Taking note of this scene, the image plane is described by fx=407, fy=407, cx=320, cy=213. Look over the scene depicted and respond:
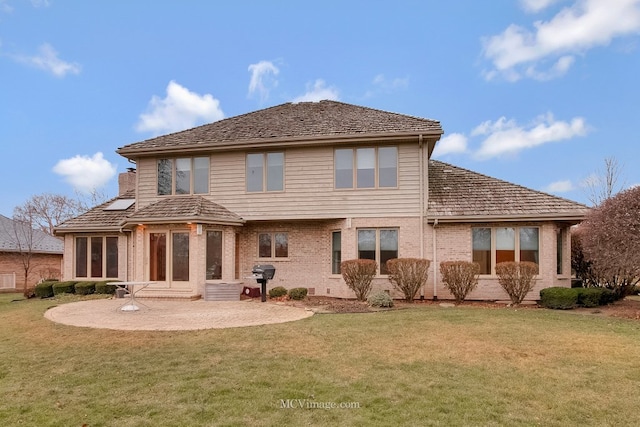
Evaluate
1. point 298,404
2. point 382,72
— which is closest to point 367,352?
point 298,404

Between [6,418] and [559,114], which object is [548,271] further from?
[559,114]

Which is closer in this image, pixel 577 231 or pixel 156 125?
pixel 577 231

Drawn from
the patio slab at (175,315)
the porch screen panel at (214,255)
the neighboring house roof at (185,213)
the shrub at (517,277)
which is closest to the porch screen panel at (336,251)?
the patio slab at (175,315)

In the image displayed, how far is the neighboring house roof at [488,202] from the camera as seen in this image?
44.1 ft

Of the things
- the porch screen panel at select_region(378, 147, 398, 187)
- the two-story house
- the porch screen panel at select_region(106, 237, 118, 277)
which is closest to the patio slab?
the two-story house

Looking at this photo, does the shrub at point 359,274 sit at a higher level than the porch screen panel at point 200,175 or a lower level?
lower

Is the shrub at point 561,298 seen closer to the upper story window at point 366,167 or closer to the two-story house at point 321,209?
the two-story house at point 321,209

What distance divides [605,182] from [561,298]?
21454 mm

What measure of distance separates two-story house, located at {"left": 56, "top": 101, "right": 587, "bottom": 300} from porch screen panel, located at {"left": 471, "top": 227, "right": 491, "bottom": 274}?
0.11ft

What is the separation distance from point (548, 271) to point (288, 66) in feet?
53.5

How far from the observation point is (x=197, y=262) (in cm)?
1410

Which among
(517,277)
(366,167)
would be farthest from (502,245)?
(366,167)

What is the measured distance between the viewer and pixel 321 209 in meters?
14.8

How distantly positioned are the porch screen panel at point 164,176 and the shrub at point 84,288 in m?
4.61
